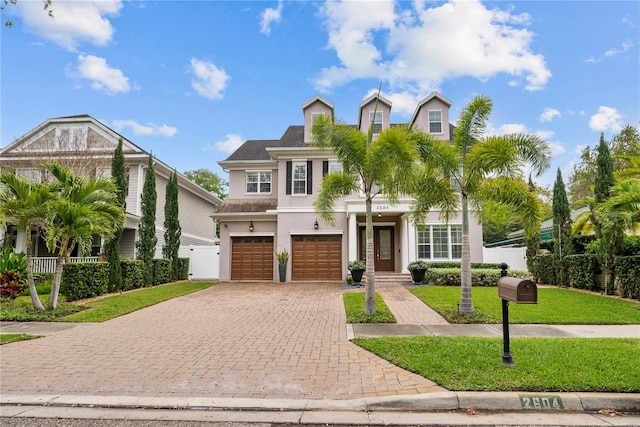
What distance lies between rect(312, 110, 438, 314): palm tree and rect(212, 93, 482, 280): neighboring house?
7.40 metres

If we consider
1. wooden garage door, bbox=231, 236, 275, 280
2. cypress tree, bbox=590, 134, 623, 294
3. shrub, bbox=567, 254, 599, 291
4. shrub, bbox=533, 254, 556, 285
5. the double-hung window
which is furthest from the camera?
wooden garage door, bbox=231, 236, 275, 280

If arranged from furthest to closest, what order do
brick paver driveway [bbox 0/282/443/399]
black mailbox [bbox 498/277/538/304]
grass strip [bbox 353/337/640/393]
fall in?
black mailbox [bbox 498/277/538/304] < brick paver driveway [bbox 0/282/443/399] < grass strip [bbox 353/337/640/393]

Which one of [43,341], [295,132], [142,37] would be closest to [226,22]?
[142,37]

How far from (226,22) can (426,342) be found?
11362 mm

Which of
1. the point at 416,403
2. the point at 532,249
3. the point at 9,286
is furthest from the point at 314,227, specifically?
the point at 416,403

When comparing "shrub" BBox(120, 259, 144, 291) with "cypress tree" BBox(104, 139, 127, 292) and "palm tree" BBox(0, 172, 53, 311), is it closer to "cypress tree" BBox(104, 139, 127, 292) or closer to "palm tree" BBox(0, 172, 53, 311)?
"cypress tree" BBox(104, 139, 127, 292)

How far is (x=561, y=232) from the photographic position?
1434 cm

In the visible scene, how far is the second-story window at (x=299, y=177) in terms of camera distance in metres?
18.0

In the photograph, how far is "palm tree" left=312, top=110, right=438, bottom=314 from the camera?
317 inches

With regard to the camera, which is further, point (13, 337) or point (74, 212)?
point (74, 212)

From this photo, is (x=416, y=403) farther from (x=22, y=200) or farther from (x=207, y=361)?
(x=22, y=200)

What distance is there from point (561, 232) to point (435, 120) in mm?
7855

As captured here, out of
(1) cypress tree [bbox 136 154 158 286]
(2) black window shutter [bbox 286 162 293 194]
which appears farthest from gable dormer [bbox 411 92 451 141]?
(1) cypress tree [bbox 136 154 158 286]

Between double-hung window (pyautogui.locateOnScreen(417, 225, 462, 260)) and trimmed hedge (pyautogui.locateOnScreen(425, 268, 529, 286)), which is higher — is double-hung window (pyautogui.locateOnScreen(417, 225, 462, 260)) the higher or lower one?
the higher one
